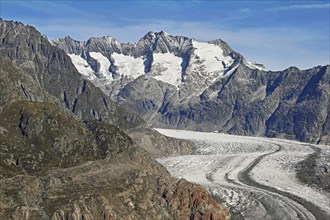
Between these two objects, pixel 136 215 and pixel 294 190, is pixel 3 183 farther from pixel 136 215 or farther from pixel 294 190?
pixel 294 190

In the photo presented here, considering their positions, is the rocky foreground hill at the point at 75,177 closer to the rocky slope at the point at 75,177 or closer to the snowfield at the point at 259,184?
the rocky slope at the point at 75,177

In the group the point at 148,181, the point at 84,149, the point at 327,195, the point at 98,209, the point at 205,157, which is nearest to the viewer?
the point at 98,209

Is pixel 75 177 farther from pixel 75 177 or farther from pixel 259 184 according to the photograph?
pixel 259 184

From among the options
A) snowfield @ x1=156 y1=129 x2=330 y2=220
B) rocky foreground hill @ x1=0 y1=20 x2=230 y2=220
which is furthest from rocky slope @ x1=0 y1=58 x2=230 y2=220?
snowfield @ x1=156 y1=129 x2=330 y2=220

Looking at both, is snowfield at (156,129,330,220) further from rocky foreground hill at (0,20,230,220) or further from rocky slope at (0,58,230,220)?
rocky slope at (0,58,230,220)

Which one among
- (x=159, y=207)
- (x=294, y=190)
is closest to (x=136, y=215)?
(x=159, y=207)

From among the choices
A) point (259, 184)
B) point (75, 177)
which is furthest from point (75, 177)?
point (259, 184)
